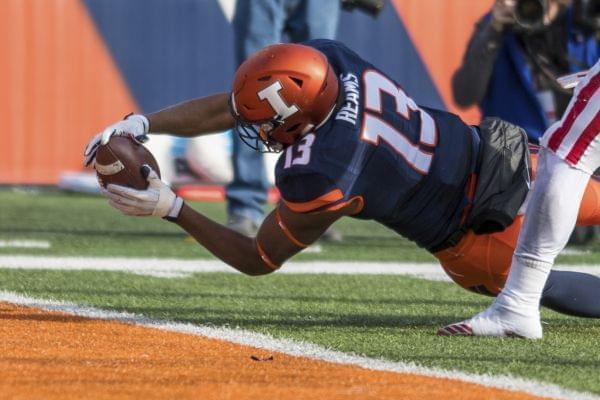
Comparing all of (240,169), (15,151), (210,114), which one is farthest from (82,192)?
(210,114)

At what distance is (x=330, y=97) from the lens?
11.3 feet

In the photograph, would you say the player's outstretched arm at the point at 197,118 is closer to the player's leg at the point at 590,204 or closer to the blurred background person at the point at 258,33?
the player's leg at the point at 590,204

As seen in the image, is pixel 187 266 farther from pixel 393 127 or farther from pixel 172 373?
pixel 172 373

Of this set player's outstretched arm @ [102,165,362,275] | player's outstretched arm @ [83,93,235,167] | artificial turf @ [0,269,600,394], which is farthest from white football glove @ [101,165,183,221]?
artificial turf @ [0,269,600,394]

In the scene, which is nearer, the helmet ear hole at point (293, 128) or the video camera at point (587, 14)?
the helmet ear hole at point (293, 128)

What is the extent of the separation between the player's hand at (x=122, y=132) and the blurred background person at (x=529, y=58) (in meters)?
3.20

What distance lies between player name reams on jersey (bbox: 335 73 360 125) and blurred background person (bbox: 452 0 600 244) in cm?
334

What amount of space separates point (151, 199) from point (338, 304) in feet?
3.35

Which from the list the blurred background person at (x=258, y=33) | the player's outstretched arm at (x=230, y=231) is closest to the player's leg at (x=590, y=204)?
the player's outstretched arm at (x=230, y=231)

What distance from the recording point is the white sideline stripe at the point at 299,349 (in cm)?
288

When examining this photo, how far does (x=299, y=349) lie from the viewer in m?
3.38

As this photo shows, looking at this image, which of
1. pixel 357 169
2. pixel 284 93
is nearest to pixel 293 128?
pixel 284 93

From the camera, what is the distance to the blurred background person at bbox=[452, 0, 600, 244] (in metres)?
6.81

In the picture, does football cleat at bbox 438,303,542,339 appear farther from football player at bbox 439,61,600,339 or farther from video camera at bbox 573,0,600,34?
video camera at bbox 573,0,600,34
